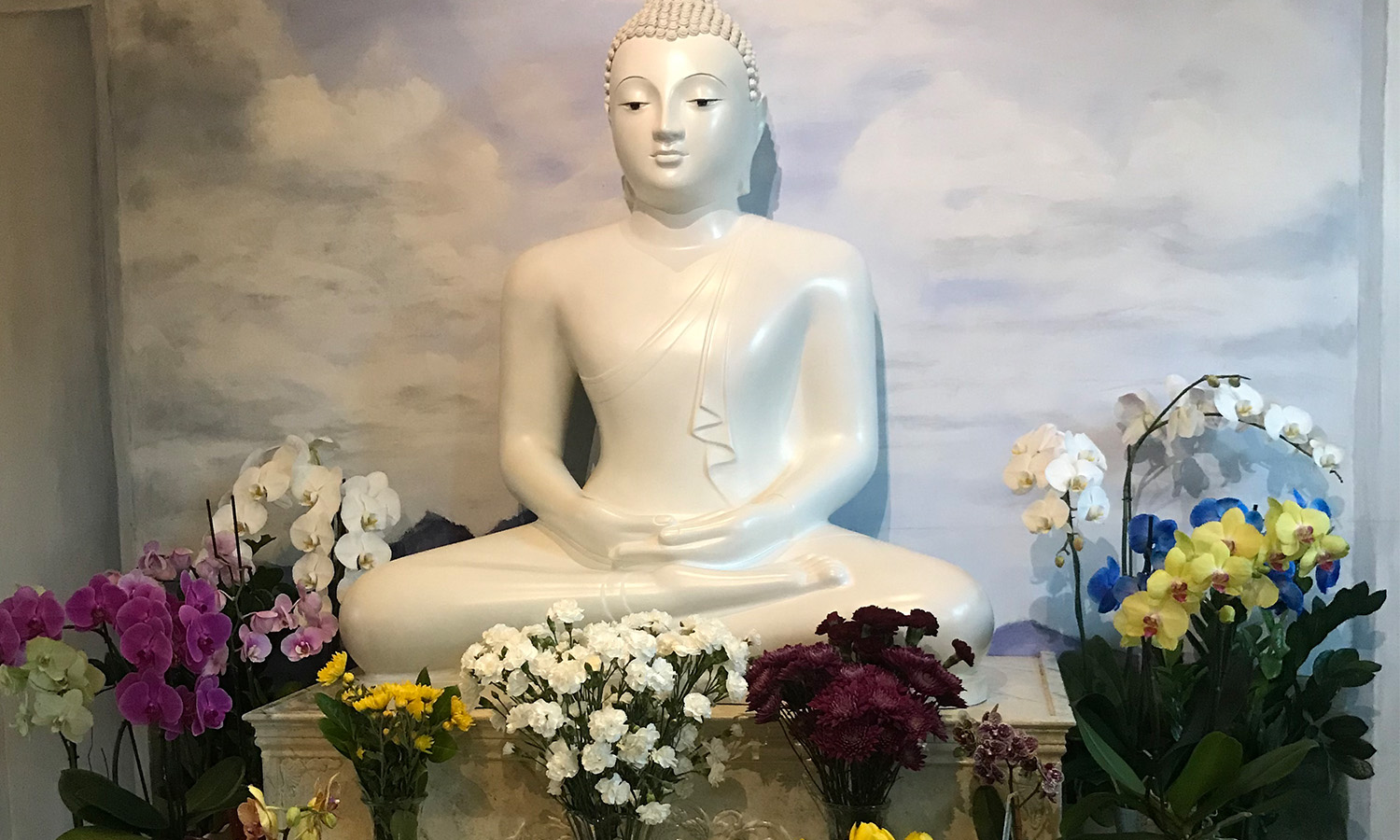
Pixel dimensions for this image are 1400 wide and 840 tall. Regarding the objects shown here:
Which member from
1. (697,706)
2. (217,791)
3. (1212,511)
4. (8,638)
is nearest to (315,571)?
(217,791)

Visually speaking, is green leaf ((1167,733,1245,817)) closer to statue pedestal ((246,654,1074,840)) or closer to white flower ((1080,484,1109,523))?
statue pedestal ((246,654,1074,840))

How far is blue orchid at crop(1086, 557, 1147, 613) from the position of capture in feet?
7.55

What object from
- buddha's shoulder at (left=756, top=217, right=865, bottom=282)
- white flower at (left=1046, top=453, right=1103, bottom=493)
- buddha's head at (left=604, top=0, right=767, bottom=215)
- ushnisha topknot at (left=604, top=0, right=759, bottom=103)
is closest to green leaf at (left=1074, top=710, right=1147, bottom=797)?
white flower at (left=1046, top=453, right=1103, bottom=493)

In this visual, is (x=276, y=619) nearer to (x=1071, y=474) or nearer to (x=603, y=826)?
(x=603, y=826)

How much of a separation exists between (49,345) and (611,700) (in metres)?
1.84

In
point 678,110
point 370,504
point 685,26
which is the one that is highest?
point 685,26

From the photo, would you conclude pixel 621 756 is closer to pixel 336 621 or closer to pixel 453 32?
pixel 336 621

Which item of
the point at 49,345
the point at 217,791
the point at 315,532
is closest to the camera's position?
the point at 217,791

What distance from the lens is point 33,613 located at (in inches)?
Result: 85.6

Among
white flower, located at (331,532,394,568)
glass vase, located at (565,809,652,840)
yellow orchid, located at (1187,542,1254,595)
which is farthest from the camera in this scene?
white flower, located at (331,532,394,568)

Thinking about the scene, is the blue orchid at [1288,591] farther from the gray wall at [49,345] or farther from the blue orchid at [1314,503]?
the gray wall at [49,345]

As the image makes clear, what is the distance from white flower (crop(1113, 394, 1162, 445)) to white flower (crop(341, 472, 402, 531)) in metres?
1.50

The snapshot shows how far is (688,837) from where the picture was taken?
1.96m

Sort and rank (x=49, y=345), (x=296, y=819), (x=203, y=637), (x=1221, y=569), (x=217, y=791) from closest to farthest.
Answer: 1. (x=296, y=819)
2. (x=1221, y=569)
3. (x=203, y=637)
4. (x=217, y=791)
5. (x=49, y=345)
